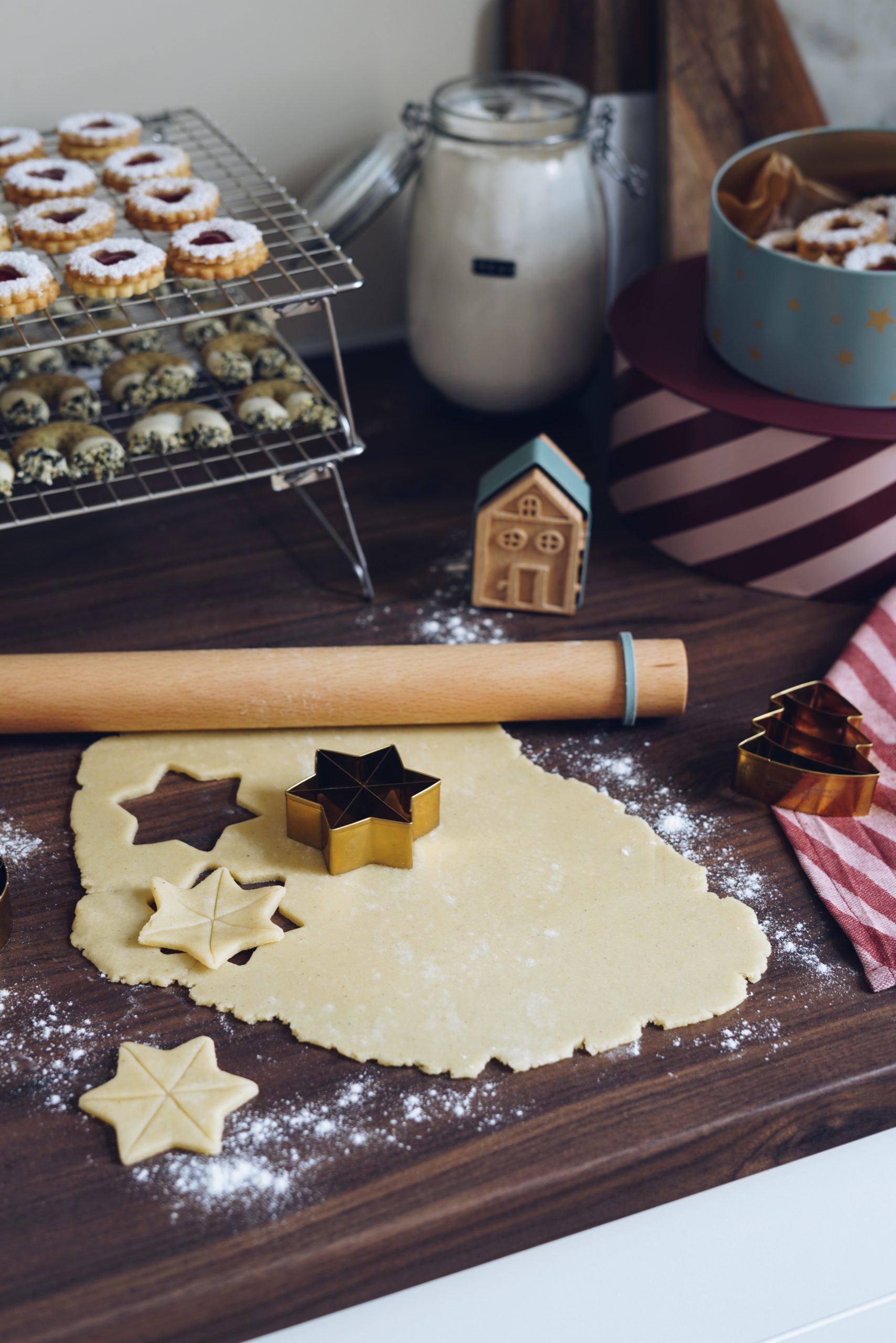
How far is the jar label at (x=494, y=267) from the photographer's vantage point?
3.44 feet

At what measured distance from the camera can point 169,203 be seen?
91 centimetres

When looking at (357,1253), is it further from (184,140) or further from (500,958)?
(184,140)

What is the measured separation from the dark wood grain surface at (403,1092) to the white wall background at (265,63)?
52cm

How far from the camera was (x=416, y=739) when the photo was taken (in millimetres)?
831

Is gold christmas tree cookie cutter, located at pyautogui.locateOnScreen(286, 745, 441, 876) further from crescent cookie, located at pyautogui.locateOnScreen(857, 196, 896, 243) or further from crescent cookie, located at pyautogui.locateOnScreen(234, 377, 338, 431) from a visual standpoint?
crescent cookie, located at pyautogui.locateOnScreen(857, 196, 896, 243)

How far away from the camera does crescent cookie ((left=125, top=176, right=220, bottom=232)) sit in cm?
89

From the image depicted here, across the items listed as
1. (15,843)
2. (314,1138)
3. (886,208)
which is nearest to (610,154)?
(886,208)

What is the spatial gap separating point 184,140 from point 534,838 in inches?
30.7

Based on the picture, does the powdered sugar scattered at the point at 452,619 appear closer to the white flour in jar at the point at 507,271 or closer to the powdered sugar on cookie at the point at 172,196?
the white flour in jar at the point at 507,271

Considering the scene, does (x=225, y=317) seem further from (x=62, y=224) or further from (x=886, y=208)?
(x=886, y=208)

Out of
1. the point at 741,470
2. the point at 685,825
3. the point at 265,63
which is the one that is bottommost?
the point at 685,825

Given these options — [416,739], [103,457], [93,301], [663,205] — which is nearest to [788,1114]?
[416,739]

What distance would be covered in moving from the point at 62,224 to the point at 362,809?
1.65 ft

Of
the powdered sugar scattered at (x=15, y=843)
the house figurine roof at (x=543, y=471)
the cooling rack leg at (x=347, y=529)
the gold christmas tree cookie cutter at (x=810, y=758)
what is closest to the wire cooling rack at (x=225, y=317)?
the cooling rack leg at (x=347, y=529)
